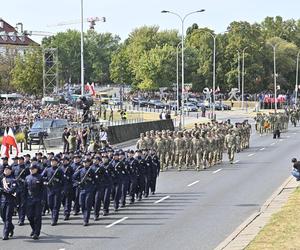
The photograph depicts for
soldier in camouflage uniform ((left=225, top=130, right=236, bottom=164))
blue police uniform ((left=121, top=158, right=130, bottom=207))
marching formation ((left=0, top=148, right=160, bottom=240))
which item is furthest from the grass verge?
soldier in camouflage uniform ((left=225, top=130, right=236, bottom=164))

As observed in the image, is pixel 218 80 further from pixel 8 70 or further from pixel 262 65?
pixel 8 70

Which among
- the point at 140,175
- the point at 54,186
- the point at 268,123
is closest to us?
the point at 54,186

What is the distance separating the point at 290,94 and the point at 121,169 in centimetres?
10630

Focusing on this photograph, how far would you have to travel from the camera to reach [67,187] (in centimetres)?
1847

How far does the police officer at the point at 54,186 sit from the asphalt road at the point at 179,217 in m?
0.38

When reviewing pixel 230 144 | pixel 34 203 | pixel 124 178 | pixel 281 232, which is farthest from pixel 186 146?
pixel 281 232

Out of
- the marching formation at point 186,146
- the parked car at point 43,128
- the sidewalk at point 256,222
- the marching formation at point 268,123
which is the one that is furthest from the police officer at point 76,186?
the marching formation at point 268,123

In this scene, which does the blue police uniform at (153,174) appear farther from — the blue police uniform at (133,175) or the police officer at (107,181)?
the police officer at (107,181)

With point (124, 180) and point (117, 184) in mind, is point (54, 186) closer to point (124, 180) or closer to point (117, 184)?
point (117, 184)

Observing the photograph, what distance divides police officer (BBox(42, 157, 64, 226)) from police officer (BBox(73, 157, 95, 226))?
0.45 m

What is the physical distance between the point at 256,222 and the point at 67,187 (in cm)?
479

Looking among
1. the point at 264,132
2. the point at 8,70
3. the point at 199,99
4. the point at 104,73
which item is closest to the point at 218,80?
the point at 199,99

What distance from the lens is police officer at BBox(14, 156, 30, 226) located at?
Result: 654 inches

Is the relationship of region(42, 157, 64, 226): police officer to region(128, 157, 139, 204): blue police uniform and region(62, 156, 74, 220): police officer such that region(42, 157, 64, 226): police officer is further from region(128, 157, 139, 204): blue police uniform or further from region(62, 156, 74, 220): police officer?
region(128, 157, 139, 204): blue police uniform
